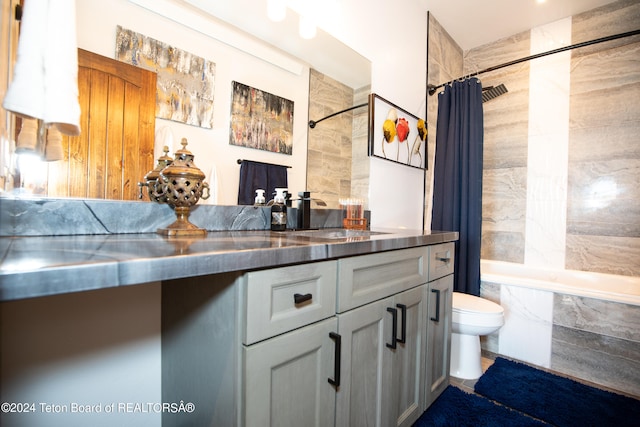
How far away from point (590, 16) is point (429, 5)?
→ 4.45 feet

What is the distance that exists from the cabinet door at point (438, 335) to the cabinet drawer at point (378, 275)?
143 mm

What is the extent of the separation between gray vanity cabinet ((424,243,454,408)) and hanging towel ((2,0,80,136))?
135 centimetres

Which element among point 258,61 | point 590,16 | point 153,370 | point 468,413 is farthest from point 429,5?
point 153,370

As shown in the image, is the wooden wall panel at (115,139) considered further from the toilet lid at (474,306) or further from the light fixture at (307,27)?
the toilet lid at (474,306)

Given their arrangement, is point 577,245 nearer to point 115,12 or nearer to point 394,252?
point 394,252

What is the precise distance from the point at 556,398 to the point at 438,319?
95cm

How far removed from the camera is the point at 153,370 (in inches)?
38.1

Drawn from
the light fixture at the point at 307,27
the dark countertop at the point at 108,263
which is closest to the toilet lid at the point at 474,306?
the dark countertop at the point at 108,263

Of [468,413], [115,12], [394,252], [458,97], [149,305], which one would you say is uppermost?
[458,97]

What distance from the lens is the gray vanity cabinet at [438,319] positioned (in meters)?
1.34

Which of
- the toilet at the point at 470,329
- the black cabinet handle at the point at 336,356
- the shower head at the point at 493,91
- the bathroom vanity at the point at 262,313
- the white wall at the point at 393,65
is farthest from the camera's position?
the shower head at the point at 493,91

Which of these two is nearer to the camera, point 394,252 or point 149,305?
point 149,305

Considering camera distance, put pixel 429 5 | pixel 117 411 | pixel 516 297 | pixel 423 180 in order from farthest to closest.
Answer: pixel 423 180, pixel 429 5, pixel 516 297, pixel 117 411

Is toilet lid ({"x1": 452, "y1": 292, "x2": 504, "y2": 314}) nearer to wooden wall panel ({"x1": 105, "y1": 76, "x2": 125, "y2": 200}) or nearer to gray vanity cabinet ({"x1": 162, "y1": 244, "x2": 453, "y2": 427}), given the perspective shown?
gray vanity cabinet ({"x1": 162, "y1": 244, "x2": 453, "y2": 427})
